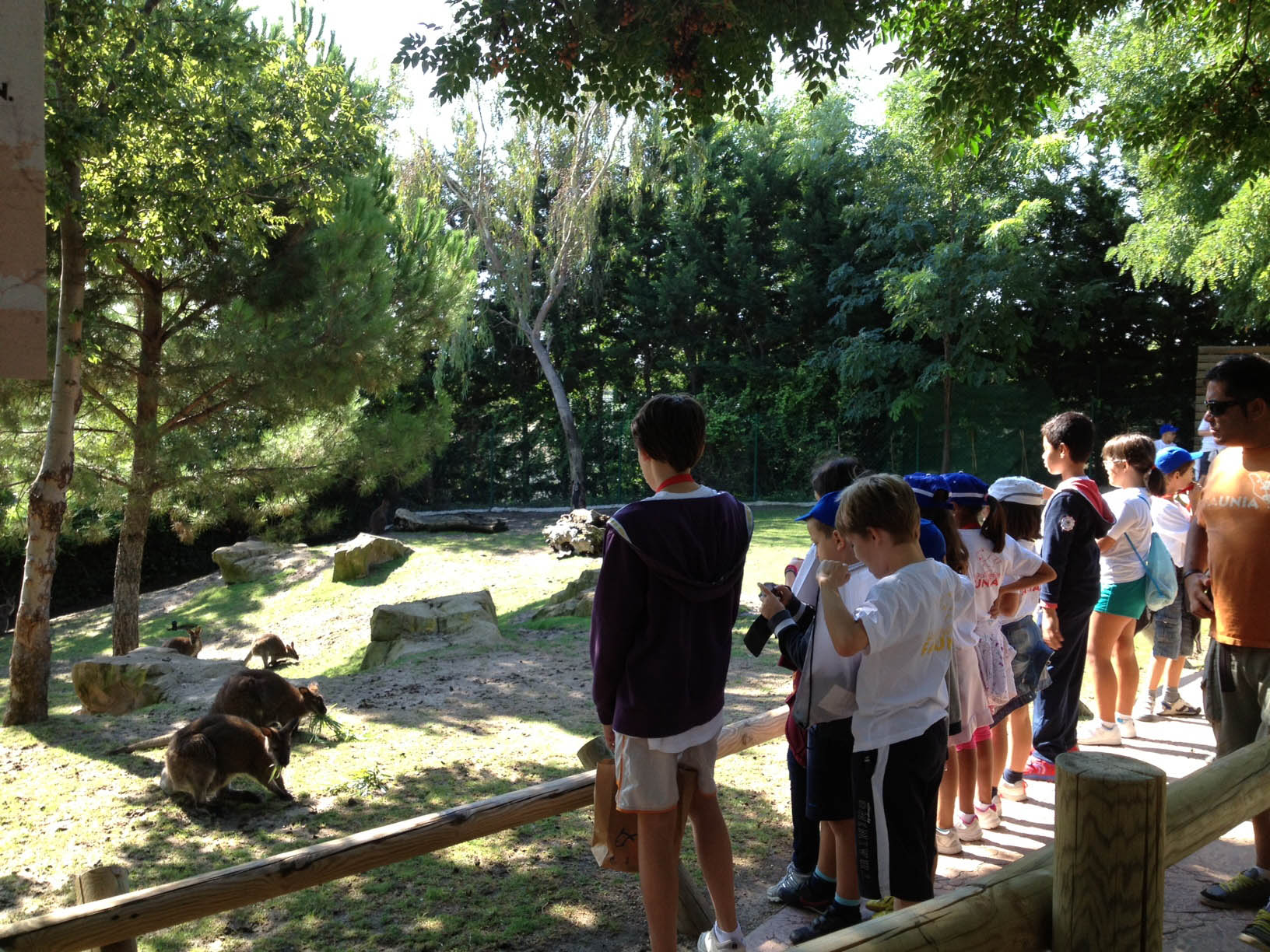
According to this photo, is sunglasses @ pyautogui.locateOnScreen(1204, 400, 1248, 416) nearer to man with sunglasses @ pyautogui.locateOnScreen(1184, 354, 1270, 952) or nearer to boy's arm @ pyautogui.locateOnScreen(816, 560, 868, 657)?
man with sunglasses @ pyautogui.locateOnScreen(1184, 354, 1270, 952)

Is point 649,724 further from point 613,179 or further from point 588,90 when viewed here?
point 613,179

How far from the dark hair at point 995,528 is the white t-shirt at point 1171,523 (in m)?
2.42

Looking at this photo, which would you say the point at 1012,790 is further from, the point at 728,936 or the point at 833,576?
the point at 833,576

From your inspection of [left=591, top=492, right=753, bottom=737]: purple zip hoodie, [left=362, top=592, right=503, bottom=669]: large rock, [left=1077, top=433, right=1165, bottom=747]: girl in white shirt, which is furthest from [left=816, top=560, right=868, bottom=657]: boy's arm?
[left=362, top=592, right=503, bottom=669]: large rock

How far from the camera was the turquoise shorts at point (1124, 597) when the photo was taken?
510cm

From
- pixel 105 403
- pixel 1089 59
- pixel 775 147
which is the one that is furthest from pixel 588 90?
pixel 775 147

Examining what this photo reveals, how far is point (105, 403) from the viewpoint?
400 inches

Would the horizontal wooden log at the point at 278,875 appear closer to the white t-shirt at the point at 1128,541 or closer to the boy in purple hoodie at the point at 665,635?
the boy in purple hoodie at the point at 665,635

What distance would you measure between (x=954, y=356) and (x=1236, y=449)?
1767 cm

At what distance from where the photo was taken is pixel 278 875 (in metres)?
2.86

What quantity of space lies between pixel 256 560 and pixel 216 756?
1175cm

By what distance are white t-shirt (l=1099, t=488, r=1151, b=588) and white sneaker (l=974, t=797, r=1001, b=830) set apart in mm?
1493

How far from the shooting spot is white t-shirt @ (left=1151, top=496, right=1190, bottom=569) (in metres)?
5.98

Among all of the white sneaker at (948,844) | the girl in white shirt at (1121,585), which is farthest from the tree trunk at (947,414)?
the white sneaker at (948,844)
